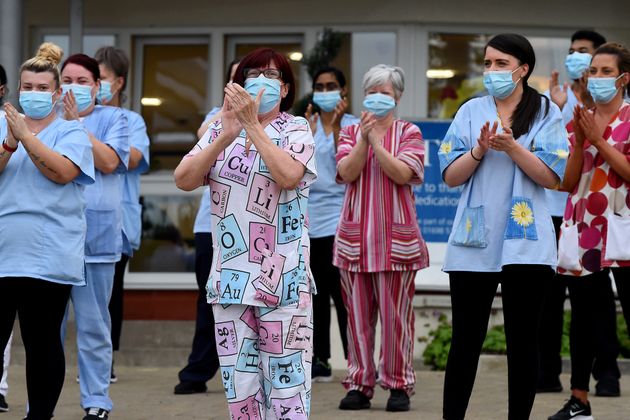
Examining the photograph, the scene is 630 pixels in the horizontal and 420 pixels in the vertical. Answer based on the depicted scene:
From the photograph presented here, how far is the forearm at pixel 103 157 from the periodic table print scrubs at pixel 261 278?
1.75m

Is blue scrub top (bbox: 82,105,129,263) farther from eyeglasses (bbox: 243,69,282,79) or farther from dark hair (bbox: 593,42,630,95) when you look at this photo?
dark hair (bbox: 593,42,630,95)

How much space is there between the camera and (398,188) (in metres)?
7.44

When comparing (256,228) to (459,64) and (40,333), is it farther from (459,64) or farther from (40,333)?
(459,64)

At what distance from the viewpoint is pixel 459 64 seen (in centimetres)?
1119

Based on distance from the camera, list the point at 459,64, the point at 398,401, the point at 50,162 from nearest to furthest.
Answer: the point at 50,162 < the point at 398,401 < the point at 459,64

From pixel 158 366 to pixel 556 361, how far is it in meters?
3.22

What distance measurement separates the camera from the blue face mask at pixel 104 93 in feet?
24.7

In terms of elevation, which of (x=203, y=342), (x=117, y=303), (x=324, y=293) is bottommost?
(x=203, y=342)

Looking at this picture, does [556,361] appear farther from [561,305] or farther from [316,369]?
[316,369]

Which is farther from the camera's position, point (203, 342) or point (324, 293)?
point (324, 293)

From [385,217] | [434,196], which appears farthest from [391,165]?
[434,196]

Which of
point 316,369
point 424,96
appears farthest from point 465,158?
point 424,96

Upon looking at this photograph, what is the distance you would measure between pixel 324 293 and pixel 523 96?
3029mm

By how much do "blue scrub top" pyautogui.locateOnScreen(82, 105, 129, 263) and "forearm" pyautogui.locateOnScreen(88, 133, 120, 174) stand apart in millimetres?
55
